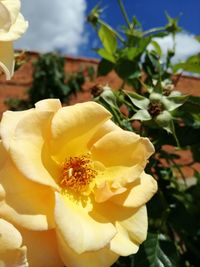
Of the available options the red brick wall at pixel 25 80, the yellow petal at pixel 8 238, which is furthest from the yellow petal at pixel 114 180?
the red brick wall at pixel 25 80

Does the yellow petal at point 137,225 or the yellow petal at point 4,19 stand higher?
the yellow petal at point 4,19

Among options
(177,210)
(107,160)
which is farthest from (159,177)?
(107,160)

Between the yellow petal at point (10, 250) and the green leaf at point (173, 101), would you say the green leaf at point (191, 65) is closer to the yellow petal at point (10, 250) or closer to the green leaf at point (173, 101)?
the green leaf at point (173, 101)

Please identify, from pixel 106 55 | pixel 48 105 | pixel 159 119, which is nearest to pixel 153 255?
pixel 159 119

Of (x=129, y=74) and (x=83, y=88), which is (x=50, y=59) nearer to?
(x=83, y=88)

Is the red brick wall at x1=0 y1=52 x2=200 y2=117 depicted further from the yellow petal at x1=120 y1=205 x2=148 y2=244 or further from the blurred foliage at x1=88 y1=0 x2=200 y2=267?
the yellow petal at x1=120 y1=205 x2=148 y2=244

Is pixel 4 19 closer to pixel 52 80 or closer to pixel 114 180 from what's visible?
pixel 114 180
